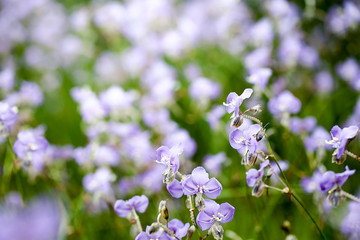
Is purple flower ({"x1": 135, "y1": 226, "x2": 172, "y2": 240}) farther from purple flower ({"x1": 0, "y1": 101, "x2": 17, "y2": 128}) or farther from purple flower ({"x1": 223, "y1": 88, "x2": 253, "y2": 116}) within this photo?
purple flower ({"x1": 0, "y1": 101, "x2": 17, "y2": 128})

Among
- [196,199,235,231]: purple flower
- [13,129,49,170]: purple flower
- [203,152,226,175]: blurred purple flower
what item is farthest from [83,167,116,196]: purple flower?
[196,199,235,231]: purple flower

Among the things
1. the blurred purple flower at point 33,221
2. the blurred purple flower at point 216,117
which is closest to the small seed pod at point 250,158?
the blurred purple flower at point 216,117

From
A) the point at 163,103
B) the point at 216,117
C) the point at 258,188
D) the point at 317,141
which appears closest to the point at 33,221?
the point at 163,103

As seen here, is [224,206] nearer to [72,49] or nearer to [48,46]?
[72,49]

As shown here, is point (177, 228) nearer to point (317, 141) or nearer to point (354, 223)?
point (354, 223)

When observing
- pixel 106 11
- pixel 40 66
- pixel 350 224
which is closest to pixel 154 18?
pixel 106 11
